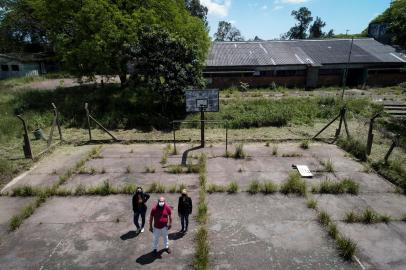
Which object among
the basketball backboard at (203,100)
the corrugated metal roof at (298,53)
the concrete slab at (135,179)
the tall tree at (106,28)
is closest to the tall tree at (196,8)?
the corrugated metal roof at (298,53)

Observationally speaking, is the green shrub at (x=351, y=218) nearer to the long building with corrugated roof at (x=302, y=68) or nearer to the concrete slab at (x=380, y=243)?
the concrete slab at (x=380, y=243)

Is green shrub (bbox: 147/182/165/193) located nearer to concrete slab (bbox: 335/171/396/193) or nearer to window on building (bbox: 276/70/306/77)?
concrete slab (bbox: 335/171/396/193)

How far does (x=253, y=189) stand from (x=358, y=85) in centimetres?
2712

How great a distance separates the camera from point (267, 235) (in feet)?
28.1

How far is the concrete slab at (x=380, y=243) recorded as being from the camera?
24.5ft

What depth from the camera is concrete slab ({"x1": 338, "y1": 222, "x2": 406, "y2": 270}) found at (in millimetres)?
7469

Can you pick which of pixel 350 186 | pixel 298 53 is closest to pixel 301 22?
pixel 298 53

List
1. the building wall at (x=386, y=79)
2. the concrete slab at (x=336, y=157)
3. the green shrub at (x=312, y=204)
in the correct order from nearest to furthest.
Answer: the green shrub at (x=312, y=204)
the concrete slab at (x=336, y=157)
the building wall at (x=386, y=79)

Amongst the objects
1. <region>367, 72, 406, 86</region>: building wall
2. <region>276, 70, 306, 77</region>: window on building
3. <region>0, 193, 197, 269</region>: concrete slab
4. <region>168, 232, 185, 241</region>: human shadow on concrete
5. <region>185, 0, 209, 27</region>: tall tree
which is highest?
<region>185, 0, 209, 27</region>: tall tree

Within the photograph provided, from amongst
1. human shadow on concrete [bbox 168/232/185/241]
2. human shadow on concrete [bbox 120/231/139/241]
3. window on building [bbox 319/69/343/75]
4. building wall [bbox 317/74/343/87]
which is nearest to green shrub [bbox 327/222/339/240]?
human shadow on concrete [bbox 168/232/185/241]

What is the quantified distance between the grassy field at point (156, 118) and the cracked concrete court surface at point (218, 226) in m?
3.42

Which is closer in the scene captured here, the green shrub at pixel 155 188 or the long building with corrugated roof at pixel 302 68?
the green shrub at pixel 155 188

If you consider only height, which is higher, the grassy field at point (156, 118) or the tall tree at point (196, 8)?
the tall tree at point (196, 8)

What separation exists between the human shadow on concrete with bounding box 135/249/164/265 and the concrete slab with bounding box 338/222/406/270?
16.3 ft
